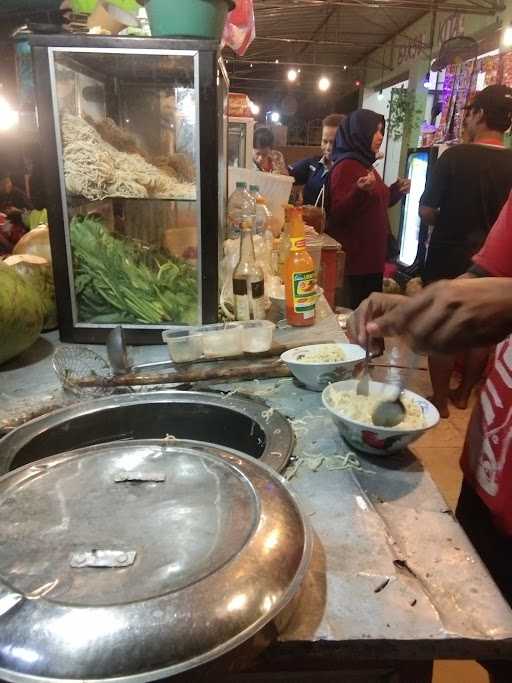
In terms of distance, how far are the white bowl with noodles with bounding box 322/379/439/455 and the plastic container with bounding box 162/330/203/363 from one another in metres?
0.56

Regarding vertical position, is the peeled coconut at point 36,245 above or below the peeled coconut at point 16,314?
above

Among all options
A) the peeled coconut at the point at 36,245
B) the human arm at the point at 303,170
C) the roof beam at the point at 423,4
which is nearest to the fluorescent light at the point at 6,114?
the peeled coconut at the point at 36,245

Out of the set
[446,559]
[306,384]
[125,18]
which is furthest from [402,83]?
[446,559]

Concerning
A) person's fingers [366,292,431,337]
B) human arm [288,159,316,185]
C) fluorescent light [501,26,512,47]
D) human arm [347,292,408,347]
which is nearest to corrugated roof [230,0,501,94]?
fluorescent light [501,26,512,47]

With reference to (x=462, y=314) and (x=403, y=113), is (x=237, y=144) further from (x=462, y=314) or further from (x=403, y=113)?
(x=403, y=113)

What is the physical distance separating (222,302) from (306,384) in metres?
0.76

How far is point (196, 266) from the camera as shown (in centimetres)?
195

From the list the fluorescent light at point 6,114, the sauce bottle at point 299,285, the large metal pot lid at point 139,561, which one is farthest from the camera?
the fluorescent light at point 6,114

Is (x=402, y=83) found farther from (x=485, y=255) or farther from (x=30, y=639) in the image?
(x=30, y=639)

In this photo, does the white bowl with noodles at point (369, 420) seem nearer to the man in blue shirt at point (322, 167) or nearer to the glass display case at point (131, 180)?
the glass display case at point (131, 180)

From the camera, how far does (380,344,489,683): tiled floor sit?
6.53 ft

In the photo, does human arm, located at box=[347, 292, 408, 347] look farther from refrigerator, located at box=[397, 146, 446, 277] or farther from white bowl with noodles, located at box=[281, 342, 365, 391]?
refrigerator, located at box=[397, 146, 446, 277]

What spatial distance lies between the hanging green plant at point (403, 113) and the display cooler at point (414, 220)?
90 centimetres

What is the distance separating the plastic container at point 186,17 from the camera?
167 centimetres
